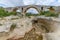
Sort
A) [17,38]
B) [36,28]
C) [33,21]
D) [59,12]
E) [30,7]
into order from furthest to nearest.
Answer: [30,7], [59,12], [33,21], [36,28], [17,38]

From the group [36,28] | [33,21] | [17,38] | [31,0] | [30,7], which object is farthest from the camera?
[31,0]

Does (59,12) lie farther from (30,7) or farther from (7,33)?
(7,33)

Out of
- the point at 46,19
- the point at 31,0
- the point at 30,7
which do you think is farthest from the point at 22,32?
the point at 31,0

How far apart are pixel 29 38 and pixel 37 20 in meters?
0.29

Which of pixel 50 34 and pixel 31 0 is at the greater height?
pixel 31 0

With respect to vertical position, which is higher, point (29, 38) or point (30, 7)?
point (30, 7)

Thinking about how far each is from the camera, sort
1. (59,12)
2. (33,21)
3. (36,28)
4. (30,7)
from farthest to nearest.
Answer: (30,7) → (59,12) → (33,21) → (36,28)

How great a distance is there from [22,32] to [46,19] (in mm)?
278

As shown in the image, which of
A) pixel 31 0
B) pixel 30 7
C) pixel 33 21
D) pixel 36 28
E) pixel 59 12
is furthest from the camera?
pixel 31 0

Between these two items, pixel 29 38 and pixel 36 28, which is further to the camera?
pixel 36 28

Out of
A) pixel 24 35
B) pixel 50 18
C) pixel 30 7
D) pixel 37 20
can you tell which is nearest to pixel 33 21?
pixel 37 20

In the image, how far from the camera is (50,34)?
981mm

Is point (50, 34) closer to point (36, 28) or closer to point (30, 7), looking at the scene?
point (36, 28)

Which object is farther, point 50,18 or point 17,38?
point 50,18
